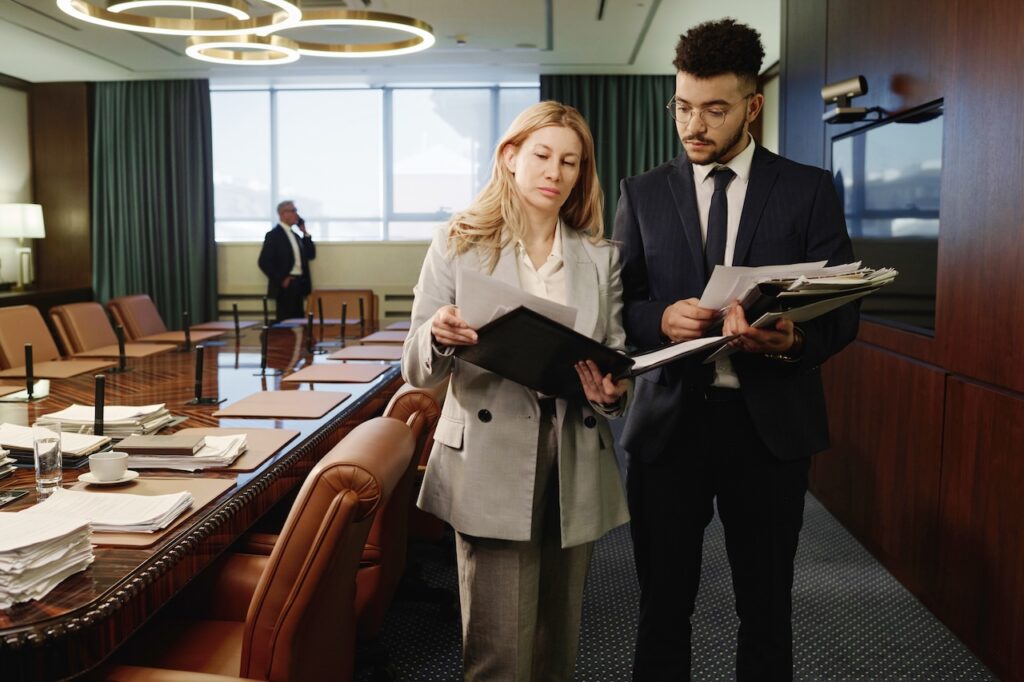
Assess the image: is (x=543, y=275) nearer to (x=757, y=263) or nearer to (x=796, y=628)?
(x=757, y=263)

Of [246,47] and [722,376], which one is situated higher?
[246,47]

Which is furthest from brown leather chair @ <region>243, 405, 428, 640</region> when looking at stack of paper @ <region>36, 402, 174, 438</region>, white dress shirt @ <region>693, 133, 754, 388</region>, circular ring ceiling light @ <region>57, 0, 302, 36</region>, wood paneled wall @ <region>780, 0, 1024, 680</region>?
circular ring ceiling light @ <region>57, 0, 302, 36</region>

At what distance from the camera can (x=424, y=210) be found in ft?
29.7

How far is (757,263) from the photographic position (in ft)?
5.49

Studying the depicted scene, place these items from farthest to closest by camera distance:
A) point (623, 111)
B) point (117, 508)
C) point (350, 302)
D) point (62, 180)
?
1. point (62, 180)
2. point (623, 111)
3. point (350, 302)
4. point (117, 508)

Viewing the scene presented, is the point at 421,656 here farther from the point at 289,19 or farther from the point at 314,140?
the point at 314,140

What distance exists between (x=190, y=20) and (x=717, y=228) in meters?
3.60

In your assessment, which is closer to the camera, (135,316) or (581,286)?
(581,286)

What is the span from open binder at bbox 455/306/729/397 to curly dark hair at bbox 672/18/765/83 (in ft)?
1.66

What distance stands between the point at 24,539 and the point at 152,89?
8.56m

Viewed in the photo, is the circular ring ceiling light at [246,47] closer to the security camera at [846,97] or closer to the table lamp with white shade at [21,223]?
the security camera at [846,97]

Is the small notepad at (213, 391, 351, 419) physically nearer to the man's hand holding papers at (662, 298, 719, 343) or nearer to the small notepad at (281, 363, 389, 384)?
the small notepad at (281, 363, 389, 384)

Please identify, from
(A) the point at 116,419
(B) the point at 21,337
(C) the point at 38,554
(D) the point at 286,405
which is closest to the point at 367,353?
(D) the point at 286,405

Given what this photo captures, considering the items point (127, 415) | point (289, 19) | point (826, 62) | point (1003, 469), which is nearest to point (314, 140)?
point (289, 19)
